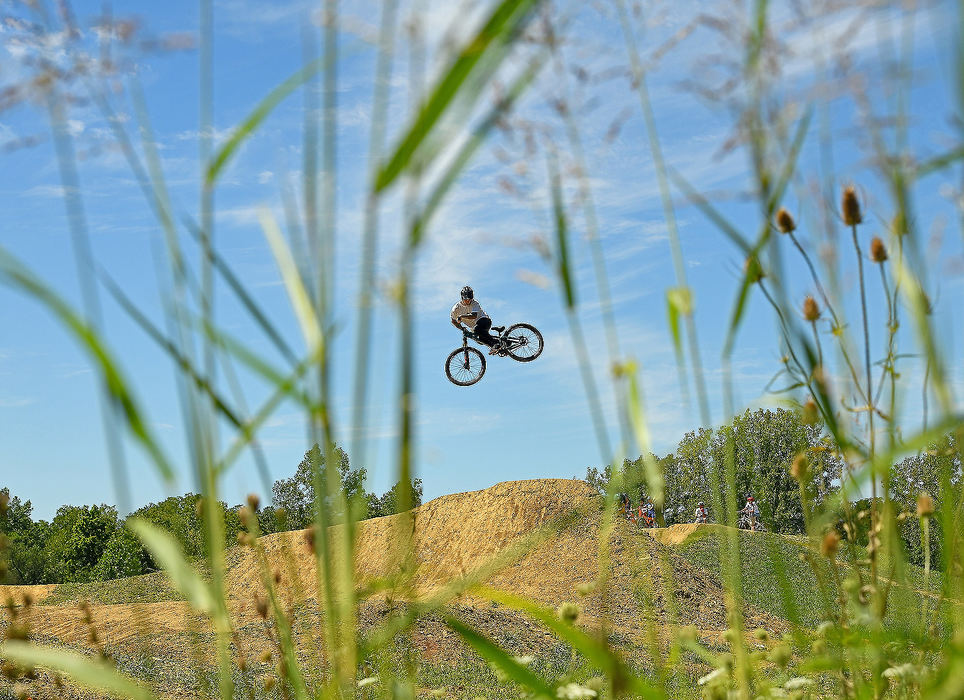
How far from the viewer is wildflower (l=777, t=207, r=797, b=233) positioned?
4.51 feet

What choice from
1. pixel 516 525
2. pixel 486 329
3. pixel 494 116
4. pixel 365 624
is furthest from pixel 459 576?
pixel 516 525

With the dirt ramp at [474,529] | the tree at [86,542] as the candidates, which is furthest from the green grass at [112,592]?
the tree at [86,542]

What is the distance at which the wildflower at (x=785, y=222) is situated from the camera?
138 cm

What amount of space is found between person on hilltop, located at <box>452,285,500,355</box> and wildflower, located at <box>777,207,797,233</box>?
25.4 feet

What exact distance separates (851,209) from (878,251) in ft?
0.32

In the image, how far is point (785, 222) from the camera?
1.38m

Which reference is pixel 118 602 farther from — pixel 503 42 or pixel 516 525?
pixel 503 42

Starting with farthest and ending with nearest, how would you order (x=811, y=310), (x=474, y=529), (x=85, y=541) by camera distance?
(x=85, y=541), (x=474, y=529), (x=811, y=310)

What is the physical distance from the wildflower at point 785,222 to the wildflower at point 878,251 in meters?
0.17

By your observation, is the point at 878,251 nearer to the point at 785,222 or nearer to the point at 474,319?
the point at 785,222

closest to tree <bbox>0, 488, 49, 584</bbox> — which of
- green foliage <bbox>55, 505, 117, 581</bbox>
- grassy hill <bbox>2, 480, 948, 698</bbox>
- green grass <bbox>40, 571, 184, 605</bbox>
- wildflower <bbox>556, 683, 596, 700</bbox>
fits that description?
green foliage <bbox>55, 505, 117, 581</bbox>

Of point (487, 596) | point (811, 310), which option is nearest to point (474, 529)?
point (811, 310)

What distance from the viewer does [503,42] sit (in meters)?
0.64

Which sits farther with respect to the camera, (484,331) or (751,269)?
(484,331)
